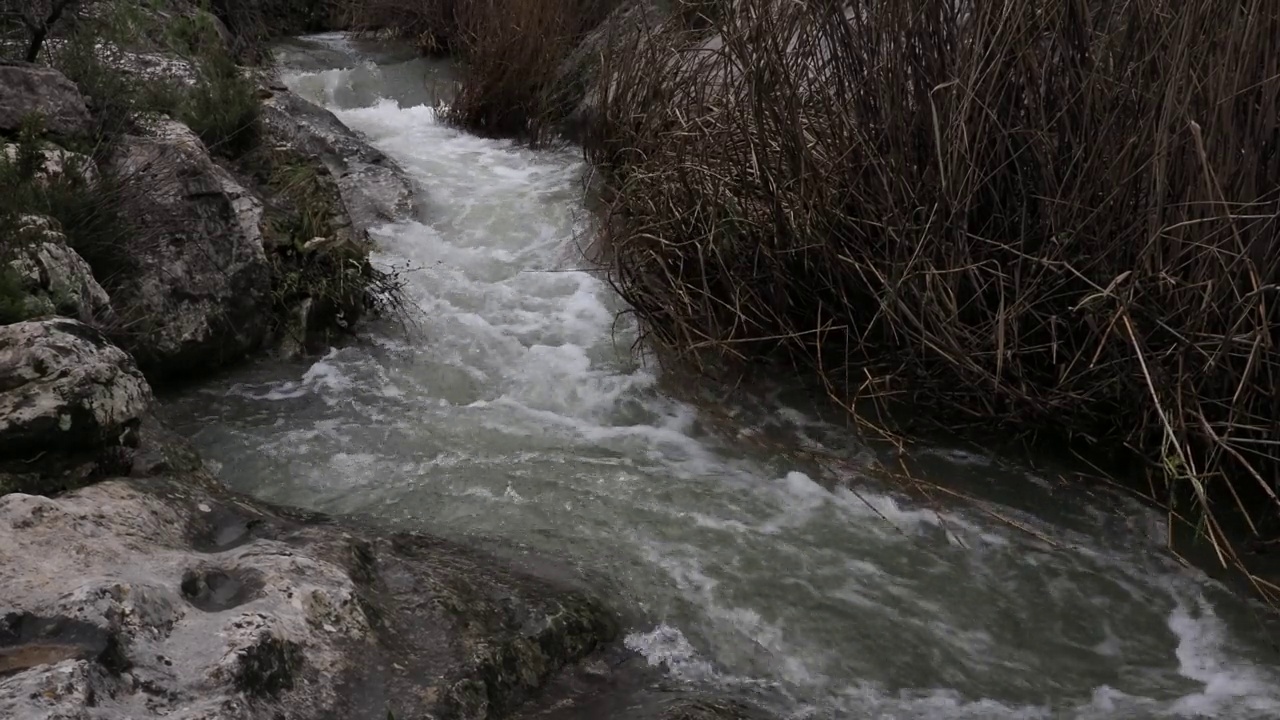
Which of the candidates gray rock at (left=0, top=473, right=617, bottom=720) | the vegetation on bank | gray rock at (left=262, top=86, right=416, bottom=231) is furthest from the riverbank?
the vegetation on bank

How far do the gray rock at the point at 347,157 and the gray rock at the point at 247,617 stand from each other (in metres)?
3.42

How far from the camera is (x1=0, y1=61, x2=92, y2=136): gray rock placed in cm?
396

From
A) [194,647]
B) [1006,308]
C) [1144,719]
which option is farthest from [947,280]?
[194,647]

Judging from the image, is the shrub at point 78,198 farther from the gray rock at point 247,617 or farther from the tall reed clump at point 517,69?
the tall reed clump at point 517,69

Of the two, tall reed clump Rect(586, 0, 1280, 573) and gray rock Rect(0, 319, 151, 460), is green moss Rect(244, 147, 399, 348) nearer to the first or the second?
tall reed clump Rect(586, 0, 1280, 573)

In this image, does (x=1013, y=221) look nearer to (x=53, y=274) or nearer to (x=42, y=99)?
(x=53, y=274)

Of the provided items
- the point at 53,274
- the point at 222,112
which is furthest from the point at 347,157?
the point at 53,274

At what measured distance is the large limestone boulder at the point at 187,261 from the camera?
3889 mm

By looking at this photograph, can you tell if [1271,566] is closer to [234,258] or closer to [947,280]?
[947,280]

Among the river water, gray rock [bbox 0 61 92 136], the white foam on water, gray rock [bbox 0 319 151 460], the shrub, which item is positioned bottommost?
the white foam on water

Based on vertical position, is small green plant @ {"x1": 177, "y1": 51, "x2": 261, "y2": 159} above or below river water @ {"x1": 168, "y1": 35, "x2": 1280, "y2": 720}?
above

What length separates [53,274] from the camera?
3.13 meters

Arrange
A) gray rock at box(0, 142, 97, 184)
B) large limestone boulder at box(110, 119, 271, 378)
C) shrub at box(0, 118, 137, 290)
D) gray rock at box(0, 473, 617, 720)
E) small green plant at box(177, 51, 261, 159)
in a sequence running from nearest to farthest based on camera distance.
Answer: gray rock at box(0, 473, 617, 720) → shrub at box(0, 118, 137, 290) → gray rock at box(0, 142, 97, 184) → large limestone boulder at box(110, 119, 271, 378) → small green plant at box(177, 51, 261, 159)

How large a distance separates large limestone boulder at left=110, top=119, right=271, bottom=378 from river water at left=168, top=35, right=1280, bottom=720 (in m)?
0.18
